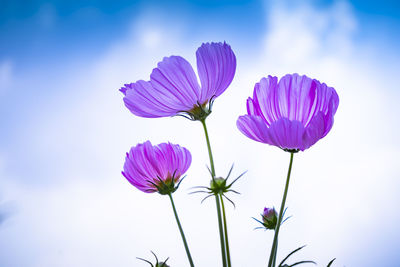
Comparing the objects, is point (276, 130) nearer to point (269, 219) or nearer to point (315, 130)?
point (315, 130)

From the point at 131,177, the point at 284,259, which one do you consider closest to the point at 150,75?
the point at 131,177

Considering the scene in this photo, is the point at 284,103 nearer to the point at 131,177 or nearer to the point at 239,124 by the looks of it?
the point at 239,124

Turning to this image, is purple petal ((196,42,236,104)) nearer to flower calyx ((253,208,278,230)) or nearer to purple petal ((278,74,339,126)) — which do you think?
purple petal ((278,74,339,126))

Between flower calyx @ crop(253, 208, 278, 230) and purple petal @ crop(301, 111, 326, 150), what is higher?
purple petal @ crop(301, 111, 326, 150)

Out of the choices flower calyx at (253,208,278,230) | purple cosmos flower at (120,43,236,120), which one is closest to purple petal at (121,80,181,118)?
purple cosmos flower at (120,43,236,120)

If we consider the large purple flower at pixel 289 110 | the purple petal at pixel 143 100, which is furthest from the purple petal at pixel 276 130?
the purple petal at pixel 143 100

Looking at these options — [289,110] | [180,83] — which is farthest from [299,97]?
[180,83]
